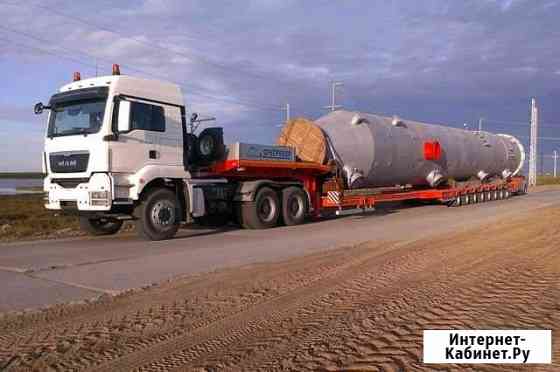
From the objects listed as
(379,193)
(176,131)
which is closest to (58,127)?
(176,131)

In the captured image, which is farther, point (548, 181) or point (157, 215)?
point (548, 181)

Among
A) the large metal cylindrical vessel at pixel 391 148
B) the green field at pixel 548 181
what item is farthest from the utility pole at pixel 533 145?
the large metal cylindrical vessel at pixel 391 148

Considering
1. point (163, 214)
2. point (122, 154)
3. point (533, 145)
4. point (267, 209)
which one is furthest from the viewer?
point (533, 145)

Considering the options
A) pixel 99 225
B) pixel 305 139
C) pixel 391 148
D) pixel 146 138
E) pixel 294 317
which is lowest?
pixel 294 317

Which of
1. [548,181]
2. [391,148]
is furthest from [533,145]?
[391,148]

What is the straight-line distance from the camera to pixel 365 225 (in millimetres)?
13875

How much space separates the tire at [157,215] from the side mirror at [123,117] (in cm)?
147

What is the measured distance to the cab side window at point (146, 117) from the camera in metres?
10.1

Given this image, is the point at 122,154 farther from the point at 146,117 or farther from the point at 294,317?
the point at 294,317

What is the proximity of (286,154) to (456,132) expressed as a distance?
10.7 m

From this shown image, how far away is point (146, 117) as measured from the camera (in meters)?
10.5

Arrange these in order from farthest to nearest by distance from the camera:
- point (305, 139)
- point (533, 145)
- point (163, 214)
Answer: point (533, 145) < point (305, 139) < point (163, 214)

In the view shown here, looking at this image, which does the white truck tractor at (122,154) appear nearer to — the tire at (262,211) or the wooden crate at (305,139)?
the tire at (262,211)

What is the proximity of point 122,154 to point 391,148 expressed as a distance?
9.68 metres
